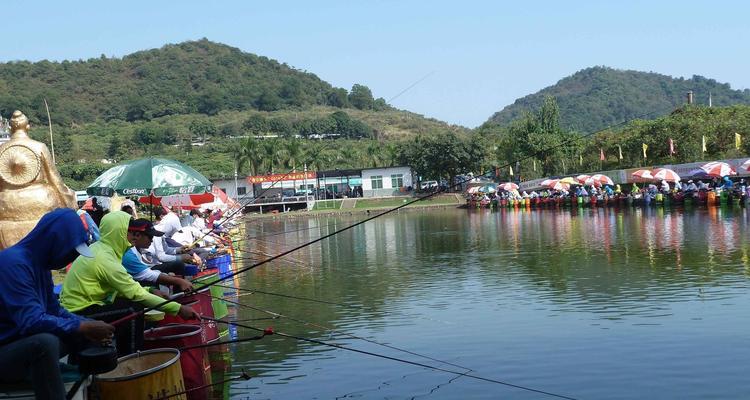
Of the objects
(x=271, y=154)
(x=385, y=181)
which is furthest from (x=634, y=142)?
(x=271, y=154)

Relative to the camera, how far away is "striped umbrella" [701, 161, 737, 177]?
45.5m

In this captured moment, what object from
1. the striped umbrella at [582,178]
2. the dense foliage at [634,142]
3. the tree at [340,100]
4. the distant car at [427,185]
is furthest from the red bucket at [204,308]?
the tree at [340,100]

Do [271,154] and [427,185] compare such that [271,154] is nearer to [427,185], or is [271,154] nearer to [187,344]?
[427,185]

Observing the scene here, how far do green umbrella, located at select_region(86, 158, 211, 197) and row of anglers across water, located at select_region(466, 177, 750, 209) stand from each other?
32098mm

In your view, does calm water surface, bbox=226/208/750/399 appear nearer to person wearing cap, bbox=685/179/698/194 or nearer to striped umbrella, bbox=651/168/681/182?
person wearing cap, bbox=685/179/698/194

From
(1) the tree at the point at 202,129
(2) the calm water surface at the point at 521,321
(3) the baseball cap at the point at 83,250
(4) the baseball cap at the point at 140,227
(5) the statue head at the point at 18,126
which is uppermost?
(1) the tree at the point at 202,129

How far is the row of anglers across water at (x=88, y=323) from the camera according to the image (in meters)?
5.67

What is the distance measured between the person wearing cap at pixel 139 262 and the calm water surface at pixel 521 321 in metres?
1.28

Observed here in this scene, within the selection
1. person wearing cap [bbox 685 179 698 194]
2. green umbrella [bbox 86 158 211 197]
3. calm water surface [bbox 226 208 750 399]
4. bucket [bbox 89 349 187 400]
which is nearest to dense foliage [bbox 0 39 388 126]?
person wearing cap [bbox 685 179 698 194]

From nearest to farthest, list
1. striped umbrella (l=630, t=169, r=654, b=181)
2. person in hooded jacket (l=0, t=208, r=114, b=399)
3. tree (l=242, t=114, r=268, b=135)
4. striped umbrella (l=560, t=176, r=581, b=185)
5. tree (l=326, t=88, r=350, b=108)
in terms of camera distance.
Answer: person in hooded jacket (l=0, t=208, r=114, b=399)
striped umbrella (l=630, t=169, r=654, b=181)
striped umbrella (l=560, t=176, r=581, b=185)
tree (l=242, t=114, r=268, b=135)
tree (l=326, t=88, r=350, b=108)

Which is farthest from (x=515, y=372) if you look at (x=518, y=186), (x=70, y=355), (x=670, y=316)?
(x=518, y=186)

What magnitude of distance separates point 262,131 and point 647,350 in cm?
14338

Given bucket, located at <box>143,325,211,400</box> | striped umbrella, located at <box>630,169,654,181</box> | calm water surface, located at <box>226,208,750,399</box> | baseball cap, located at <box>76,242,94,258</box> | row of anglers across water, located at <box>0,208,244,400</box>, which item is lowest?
calm water surface, located at <box>226,208,750,399</box>

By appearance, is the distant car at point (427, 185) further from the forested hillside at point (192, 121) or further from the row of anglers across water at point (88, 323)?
the row of anglers across water at point (88, 323)
